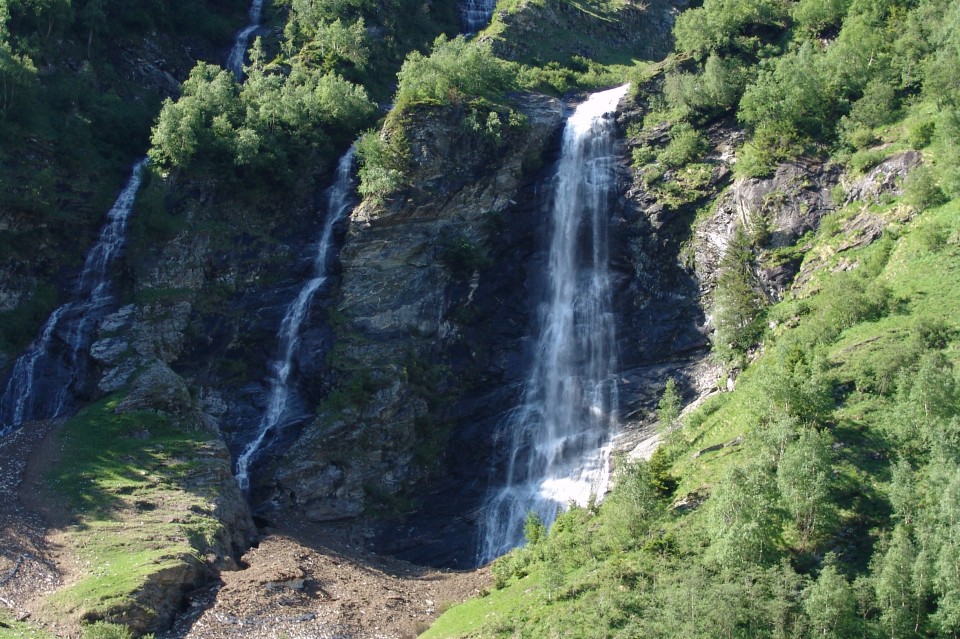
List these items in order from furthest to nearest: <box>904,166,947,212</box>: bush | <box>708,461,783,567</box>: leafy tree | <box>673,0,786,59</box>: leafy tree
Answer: <box>673,0,786,59</box>: leafy tree → <box>904,166,947,212</box>: bush → <box>708,461,783,567</box>: leafy tree

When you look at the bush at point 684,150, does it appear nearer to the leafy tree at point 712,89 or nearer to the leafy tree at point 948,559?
the leafy tree at point 712,89

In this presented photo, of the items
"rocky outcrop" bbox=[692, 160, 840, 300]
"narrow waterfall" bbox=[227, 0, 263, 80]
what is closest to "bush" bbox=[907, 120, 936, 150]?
"rocky outcrop" bbox=[692, 160, 840, 300]

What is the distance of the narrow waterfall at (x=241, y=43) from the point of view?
233 feet

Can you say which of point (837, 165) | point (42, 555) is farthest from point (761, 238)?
point (42, 555)

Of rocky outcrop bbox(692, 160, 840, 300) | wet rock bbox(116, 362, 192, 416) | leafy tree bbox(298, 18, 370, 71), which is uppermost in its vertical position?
leafy tree bbox(298, 18, 370, 71)

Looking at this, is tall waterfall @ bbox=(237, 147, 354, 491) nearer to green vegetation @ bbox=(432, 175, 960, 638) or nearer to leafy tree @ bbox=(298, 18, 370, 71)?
leafy tree @ bbox=(298, 18, 370, 71)

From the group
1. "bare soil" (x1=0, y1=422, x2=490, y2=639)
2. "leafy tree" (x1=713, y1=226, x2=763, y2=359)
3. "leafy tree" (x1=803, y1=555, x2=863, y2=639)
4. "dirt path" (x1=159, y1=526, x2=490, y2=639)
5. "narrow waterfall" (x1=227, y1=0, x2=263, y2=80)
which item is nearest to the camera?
"leafy tree" (x1=803, y1=555, x2=863, y2=639)

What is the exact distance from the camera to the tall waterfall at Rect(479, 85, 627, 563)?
46.0 m

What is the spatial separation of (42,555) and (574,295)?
30.2 m

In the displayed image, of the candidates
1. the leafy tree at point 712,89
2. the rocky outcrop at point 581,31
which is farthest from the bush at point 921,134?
the rocky outcrop at point 581,31

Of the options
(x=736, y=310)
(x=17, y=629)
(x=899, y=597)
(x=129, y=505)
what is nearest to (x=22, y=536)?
(x=129, y=505)

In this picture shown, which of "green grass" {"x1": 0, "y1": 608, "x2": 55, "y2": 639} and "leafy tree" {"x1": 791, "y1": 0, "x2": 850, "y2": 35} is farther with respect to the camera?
"leafy tree" {"x1": 791, "y1": 0, "x2": 850, "y2": 35}

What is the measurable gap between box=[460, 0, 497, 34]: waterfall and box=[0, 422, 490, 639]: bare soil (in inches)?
2038

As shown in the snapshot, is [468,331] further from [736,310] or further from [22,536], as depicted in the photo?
[22,536]
